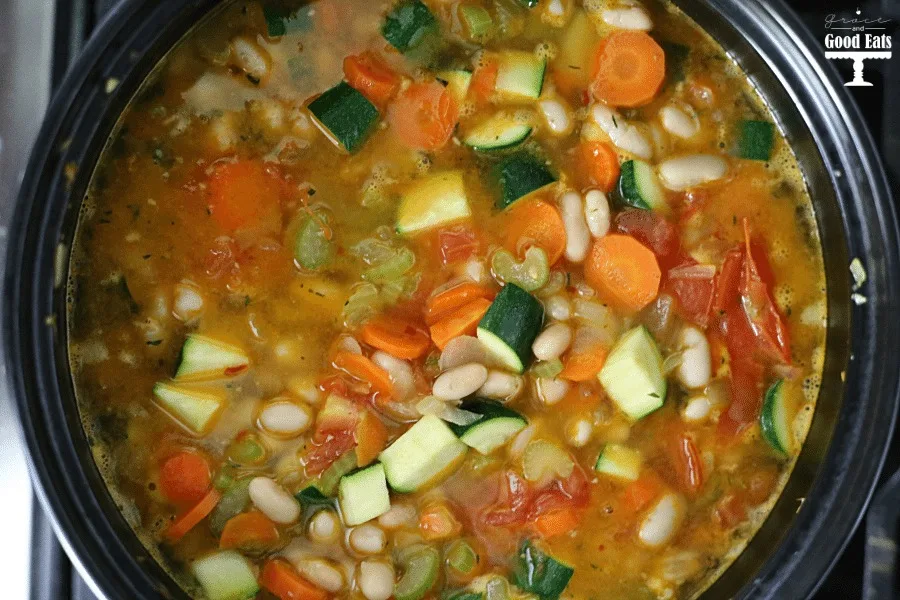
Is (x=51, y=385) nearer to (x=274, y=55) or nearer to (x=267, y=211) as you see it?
(x=267, y=211)

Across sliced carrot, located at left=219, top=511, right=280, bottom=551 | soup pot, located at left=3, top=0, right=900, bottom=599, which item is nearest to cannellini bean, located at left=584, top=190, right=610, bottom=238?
soup pot, located at left=3, top=0, right=900, bottom=599

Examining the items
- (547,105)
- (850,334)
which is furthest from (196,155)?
(850,334)

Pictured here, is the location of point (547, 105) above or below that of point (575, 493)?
above

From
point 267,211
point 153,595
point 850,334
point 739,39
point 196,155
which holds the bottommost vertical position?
point 153,595

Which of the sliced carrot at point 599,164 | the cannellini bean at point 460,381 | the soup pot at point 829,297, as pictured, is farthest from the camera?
the sliced carrot at point 599,164

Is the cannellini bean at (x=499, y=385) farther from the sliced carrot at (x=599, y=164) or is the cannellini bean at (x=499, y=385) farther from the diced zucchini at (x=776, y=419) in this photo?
the diced zucchini at (x=776, y=419)

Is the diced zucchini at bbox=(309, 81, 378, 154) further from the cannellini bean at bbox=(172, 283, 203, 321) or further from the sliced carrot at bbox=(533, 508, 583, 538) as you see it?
the sliced carrot at bbox=(533, 508, 583, 538)

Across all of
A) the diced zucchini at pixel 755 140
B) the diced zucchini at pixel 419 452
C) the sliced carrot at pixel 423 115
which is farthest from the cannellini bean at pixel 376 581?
the diced zucchini at pixel 755 140
